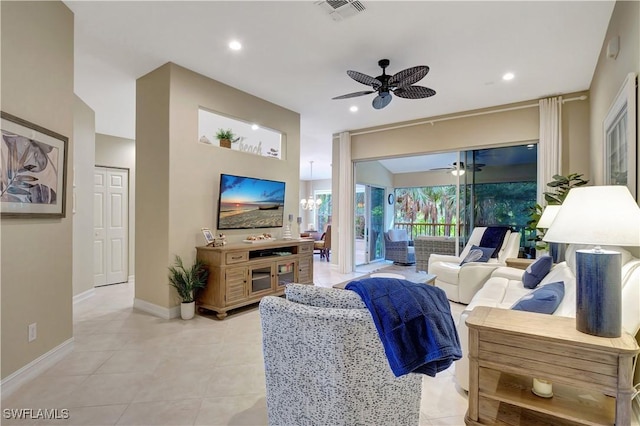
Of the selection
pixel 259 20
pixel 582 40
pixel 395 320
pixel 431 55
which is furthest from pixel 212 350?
pixel 582 40

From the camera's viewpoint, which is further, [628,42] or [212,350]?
[212,350]

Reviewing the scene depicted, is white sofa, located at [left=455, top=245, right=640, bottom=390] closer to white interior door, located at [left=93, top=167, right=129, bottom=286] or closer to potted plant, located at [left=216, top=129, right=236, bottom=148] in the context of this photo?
potted plant, located at [left=216, top=129, right=236, bottom=148]

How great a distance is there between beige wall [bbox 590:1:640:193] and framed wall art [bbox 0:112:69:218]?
13.7 ft

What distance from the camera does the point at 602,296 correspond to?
145cm

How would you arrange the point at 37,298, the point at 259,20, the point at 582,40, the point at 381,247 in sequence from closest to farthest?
the point at 37,298
the point at 259,20
the point at 582,40
the point at 381,247

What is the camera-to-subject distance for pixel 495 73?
3.83 meters

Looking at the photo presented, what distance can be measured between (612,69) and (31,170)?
4.91 meters

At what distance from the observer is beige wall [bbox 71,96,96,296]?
4.31 meters

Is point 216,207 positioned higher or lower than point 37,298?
higher

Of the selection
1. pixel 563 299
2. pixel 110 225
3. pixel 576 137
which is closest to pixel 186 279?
pixel 110 225

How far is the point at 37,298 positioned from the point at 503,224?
19.9ft

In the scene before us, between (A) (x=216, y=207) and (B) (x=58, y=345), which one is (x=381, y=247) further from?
(B) (x=58, y=345)

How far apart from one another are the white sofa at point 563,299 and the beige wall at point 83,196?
4.88 metres

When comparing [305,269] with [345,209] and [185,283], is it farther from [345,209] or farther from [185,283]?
[345,209]
